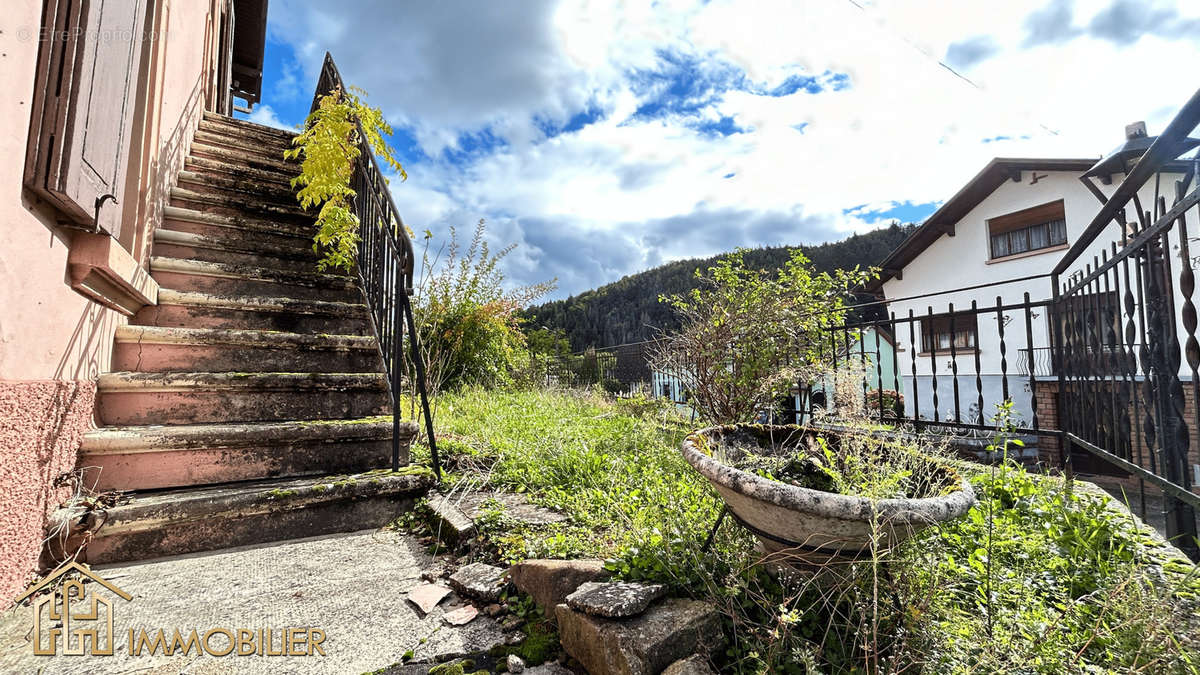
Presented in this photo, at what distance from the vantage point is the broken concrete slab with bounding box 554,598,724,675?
1161 millimetres

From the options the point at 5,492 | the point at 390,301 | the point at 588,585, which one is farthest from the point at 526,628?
the point at 390,301

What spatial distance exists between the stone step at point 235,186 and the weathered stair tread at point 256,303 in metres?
1.32

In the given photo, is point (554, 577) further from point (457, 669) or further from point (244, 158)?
point (244, 158)

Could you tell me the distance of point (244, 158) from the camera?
4527mm

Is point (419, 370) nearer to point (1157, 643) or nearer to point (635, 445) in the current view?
point (635, 445)

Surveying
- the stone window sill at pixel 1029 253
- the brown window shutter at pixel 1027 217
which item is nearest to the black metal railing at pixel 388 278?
the stone window sill at pixel 1029 253

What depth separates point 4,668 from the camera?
1.26 metres

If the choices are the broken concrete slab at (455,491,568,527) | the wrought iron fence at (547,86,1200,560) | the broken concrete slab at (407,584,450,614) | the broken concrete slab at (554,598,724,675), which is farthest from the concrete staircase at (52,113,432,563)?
the wrought iron fence at (547,86,1200,560)

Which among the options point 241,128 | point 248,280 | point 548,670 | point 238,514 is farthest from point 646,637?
point 241,128

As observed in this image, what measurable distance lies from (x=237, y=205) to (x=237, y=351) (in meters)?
1.72

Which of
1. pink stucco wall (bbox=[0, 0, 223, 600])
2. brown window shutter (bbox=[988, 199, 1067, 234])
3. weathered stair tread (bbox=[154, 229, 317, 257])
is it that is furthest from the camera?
brown window shutter (bbox=[988, 199, 1067, 234])

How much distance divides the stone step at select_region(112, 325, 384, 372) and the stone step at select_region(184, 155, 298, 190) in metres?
2.02

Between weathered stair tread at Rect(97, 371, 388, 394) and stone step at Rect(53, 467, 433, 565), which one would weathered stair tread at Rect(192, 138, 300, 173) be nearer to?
weathered stair tread at Rect(97, 371, 388, 394)

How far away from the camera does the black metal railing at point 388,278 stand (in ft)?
8.54
